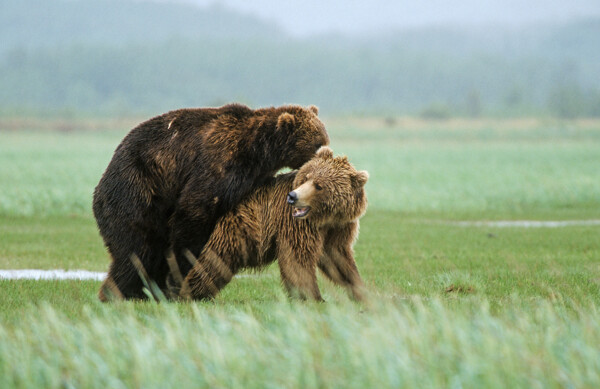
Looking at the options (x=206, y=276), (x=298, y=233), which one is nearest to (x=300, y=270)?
(x=298, y=233)

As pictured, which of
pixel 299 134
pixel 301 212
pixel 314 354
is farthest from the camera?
pixel 299 134

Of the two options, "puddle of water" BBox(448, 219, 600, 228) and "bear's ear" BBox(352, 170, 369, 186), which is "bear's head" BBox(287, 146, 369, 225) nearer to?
"bear's ear" BBox(352, 170, 369, 186)

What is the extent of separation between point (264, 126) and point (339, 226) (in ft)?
3.60

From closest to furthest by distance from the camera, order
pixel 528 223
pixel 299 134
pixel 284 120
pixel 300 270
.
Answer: pixel 300 270, pixel 284 120, pixel 299 134, pixel 528 223

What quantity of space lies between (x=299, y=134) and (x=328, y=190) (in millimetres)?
740

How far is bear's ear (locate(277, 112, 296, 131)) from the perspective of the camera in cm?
664

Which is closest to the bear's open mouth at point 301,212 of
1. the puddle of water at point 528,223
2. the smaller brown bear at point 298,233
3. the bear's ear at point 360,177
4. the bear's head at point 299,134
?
the smaller brown bear at point 298,233

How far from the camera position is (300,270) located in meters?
6.33

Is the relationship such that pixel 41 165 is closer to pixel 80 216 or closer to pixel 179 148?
pixel 80 216

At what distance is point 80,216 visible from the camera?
15688 mm

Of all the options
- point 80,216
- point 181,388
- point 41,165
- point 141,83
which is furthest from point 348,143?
point 141,83

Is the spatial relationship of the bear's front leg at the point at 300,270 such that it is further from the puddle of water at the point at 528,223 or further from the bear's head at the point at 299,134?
the puddle of water at the point at 528,223

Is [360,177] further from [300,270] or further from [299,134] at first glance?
[300,270]

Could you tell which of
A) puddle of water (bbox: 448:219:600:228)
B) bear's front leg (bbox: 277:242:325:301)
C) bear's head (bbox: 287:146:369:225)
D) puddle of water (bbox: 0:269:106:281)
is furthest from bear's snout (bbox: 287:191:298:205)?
puddle of water (bbox: 448:219:600:228)
